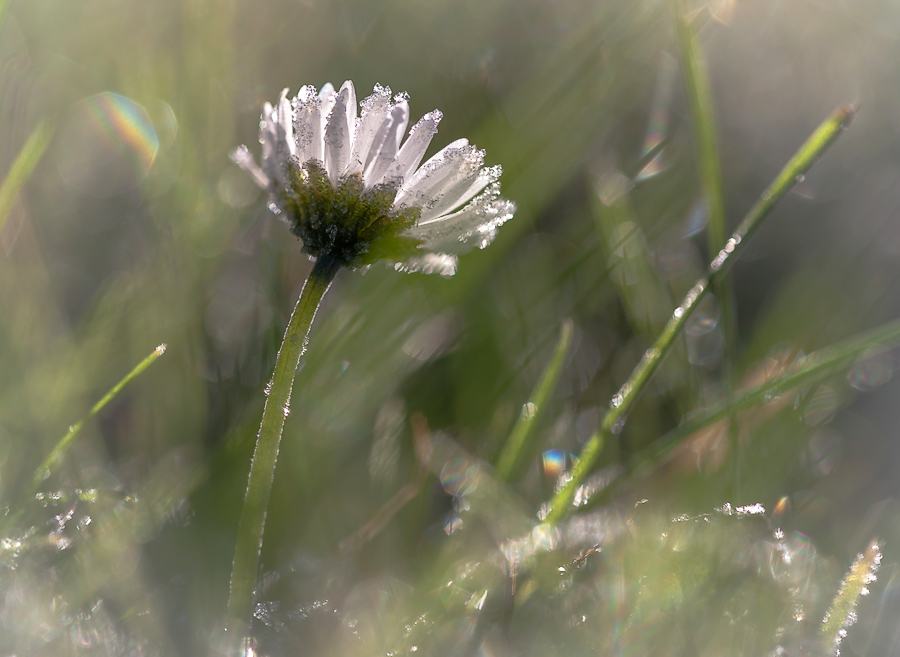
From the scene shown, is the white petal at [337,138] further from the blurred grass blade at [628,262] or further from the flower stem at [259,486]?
the blurred grass blade at [628,262]

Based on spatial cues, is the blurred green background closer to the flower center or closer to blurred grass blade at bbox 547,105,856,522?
blurred grass blade at bbox 547,105,856,522

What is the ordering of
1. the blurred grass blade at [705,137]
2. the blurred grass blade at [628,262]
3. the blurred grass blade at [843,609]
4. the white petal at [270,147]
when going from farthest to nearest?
the blurred grass blade at [628,262]
the blurred grass blade at [705,137]
the white petal at [270,147]
the blurred grass blade at [843,609]

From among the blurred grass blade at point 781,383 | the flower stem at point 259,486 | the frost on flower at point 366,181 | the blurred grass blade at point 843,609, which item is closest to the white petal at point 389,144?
the frost on flower at point 366,181

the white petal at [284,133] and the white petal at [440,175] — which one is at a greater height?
the white petal at [440,175]

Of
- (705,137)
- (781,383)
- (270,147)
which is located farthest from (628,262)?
(270,147)

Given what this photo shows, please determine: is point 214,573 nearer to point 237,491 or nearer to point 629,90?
point 237,491

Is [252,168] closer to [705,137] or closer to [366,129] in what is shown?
[366,129]

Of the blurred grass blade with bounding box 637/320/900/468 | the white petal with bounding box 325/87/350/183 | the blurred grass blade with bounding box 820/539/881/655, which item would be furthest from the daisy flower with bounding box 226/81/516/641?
the blurred grass blade with bounding box 820/539/881/655

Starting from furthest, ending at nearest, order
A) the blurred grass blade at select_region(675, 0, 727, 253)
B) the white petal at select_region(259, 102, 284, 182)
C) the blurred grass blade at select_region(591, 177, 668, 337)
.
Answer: the blurred grass blade at select_region(591, 177, 668, 337)
the blurred grass blade at select_region(675, 0, 727, 253)
the white petal at select_region(259, 102, 284, 182)
